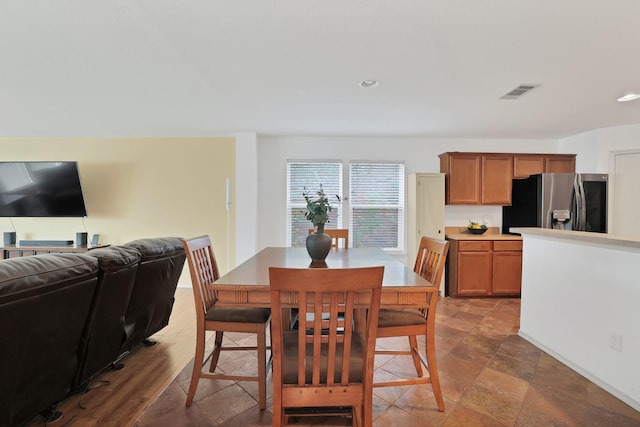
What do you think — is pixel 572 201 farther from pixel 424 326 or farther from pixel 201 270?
pixel 201 270

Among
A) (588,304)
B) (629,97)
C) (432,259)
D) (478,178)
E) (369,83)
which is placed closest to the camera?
(432,259)

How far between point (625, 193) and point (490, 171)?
170 centimetres

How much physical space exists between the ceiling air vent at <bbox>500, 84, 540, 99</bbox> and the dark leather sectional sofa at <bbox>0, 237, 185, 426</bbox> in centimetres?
335

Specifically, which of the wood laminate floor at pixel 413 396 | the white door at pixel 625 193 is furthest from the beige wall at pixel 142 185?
the white door at pixel 625 193

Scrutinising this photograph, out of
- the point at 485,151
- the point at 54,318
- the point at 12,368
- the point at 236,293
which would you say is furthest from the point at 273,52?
the point at 485,151

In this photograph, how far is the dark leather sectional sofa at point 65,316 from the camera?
1346 millimetres

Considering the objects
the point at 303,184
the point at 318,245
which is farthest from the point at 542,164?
the point at 318,245

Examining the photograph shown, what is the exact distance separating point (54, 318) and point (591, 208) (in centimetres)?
562

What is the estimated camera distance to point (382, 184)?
475 cm

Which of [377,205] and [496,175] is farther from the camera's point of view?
[377,205]

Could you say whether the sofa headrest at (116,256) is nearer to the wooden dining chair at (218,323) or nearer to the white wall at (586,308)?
the wooden dining chair at (218,323)

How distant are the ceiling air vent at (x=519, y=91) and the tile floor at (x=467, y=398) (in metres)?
2.35

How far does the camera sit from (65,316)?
1589 millimetres

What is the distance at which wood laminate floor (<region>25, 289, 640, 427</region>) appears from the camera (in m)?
1.74
